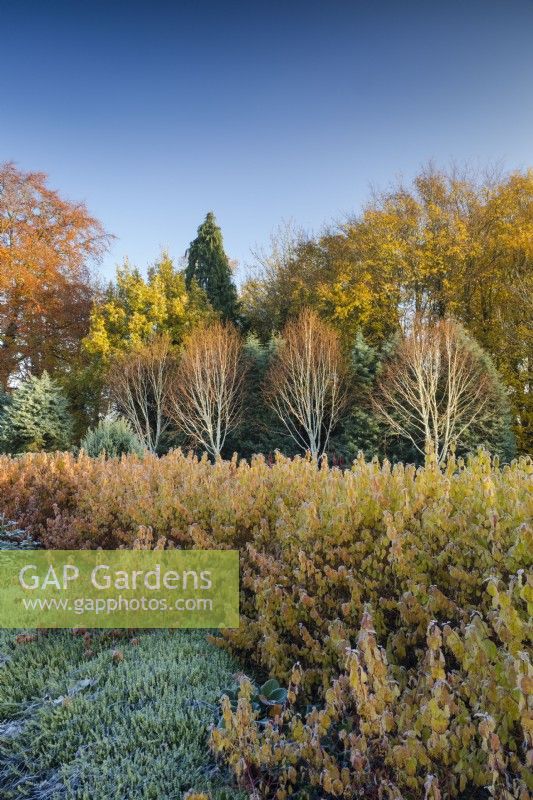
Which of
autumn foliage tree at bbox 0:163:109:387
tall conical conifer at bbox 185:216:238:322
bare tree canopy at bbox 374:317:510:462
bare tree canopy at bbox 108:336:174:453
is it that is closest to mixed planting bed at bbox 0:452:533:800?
bare tree canopy at bbox 374:317:510:462

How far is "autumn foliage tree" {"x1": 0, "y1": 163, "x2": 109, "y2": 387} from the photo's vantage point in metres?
21.3

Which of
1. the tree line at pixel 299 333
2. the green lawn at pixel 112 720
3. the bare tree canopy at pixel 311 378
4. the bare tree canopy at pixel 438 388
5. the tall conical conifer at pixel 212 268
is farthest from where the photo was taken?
the tall conical conifer at pixel 212 268

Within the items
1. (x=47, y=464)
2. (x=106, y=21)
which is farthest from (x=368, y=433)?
(x=106, y=21)

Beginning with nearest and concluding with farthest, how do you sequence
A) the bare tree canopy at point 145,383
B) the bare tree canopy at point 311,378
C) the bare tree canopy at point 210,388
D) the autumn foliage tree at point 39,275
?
the bare tree canopy at point 311,378 → the bare tree canopy at point 210,388 → the bare tree canopy at point 145,383 → the autumn foliage tree at point 39,275

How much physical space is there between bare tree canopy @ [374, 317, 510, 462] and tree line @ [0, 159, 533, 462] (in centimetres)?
6

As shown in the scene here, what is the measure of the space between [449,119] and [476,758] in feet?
51.0

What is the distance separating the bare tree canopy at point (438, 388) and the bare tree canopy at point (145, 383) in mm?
8010

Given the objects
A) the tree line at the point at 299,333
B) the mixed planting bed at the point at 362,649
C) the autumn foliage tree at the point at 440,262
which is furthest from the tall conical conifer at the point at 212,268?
the mixed planting bed at the point at 362,649

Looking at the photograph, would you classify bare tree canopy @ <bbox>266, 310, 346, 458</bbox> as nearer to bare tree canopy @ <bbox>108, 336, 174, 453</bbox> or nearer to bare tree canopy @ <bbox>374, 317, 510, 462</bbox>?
bare tree canopy @ <bbox>374, 317, 510, 462</bbox>

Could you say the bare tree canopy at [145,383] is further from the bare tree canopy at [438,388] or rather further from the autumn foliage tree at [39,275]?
the bare tree canopy at [438,388]

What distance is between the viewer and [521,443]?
16.6 m

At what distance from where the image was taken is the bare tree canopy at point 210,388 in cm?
1694

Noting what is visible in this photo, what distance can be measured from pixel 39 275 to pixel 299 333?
485 inches

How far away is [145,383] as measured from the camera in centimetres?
1888
